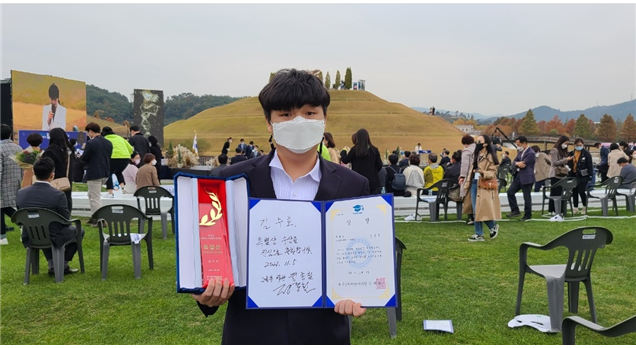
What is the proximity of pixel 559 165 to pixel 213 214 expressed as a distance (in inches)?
434

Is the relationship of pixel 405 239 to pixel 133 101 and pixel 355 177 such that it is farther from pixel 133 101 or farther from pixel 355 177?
pixel 133 101

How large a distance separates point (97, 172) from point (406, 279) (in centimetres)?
599

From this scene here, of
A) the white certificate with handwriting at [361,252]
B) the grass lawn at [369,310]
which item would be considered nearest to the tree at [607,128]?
the grass lawn at [369,310]

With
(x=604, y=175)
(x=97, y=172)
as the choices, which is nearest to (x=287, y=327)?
(x=97, y=172)

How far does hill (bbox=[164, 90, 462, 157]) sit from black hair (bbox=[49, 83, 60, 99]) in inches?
1515

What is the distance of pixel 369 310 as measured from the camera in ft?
15.7

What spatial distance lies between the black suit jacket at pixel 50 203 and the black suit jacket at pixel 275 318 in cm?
472

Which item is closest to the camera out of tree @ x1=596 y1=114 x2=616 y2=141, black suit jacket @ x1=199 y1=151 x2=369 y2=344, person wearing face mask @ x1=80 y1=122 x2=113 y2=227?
black suit jacket @ x1=199 y1=151 x2=369 y2=344

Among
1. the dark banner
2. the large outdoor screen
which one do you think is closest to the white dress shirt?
the large outdoor screen

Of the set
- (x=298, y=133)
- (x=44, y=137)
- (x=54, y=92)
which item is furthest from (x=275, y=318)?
(x=54, y=92)

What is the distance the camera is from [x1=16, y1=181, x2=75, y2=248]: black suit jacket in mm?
5715

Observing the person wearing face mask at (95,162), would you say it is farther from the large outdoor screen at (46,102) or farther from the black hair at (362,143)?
the large outdoor screen at (46,102)

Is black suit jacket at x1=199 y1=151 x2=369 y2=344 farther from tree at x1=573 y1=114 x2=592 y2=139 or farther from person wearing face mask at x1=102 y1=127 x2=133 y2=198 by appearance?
tree at x1=573 y1=114 x2=592 y2=139

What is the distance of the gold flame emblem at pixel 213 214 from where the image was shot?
1.52m
